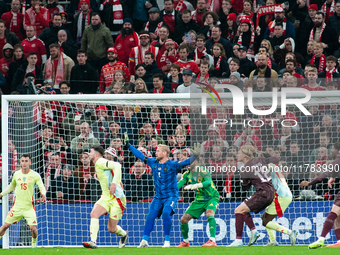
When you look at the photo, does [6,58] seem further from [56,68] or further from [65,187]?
[65,187]

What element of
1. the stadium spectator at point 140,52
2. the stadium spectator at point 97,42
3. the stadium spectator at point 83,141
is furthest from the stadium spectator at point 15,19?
the stadium spectator at point 83,141

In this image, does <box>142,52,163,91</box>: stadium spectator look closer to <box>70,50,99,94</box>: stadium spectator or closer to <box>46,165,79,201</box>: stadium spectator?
<box>70,50,99,94</box>: stadium spectator

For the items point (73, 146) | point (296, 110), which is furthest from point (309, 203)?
point (73, 146)

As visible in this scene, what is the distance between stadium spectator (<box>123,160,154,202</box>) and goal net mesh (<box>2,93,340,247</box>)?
19mm

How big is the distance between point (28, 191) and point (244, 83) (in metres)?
4.65

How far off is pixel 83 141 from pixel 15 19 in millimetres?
5440

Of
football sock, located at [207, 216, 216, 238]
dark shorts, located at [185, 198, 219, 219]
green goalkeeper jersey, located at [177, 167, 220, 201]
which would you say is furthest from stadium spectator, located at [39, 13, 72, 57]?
football sock, located at [207, 216, 216, 238]

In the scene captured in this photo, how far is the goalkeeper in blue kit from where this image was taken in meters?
9.71

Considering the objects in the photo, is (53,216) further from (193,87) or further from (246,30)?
(246,30)

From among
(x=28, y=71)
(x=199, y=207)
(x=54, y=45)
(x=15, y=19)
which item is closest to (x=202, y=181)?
(x=199, y=207)

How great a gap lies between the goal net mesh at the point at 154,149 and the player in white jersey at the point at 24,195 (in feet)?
0.90

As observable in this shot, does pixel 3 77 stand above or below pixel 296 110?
above

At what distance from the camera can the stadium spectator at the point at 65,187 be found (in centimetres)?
1084

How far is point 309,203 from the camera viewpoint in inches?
418
